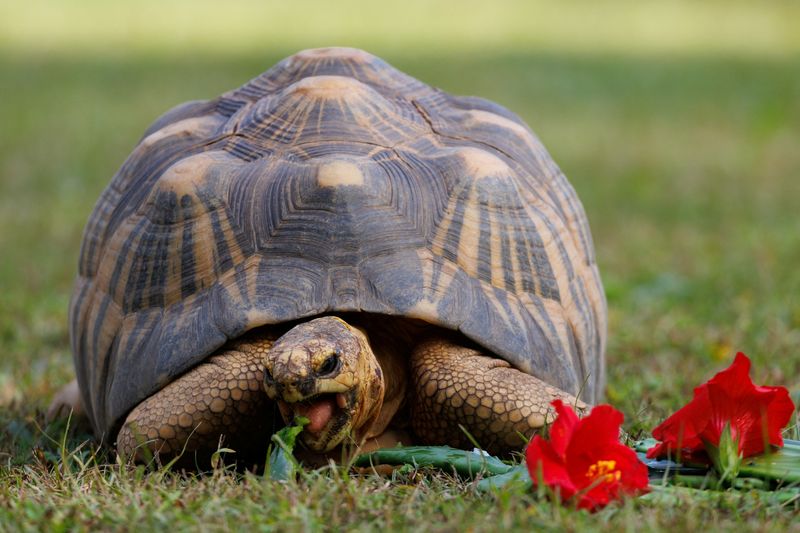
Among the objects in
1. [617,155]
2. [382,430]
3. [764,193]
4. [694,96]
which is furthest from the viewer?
[694,96]

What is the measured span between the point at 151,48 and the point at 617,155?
24.2 ft

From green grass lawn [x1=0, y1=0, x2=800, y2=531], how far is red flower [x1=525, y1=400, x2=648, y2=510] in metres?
0.05

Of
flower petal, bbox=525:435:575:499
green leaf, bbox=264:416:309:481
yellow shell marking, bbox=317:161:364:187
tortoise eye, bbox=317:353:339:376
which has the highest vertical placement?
yellow shell marking, bbox=317:161:364:187

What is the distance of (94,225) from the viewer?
10.4 ft

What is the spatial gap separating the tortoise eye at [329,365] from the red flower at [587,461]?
0.42 m

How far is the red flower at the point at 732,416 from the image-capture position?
86.8 inches

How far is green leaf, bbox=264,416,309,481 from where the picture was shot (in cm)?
228

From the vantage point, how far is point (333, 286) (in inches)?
98.8

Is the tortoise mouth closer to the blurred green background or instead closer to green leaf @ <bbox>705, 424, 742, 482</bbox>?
green leaf @ <bbox>705, 424, 742, 482</bbox>

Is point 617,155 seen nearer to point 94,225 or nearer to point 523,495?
point 94,225

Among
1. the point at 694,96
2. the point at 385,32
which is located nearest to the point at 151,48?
the point at 385,32

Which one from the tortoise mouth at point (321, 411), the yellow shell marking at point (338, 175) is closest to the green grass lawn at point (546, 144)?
the tortoise mouth at point (321, 411)

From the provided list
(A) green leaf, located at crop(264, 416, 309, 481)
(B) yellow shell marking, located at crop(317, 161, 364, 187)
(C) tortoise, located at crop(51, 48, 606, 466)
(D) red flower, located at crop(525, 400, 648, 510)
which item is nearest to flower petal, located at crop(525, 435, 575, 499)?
(D) red flower, located at crop(525, 400, 648, 510)

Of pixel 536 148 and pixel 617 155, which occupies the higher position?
pixel 536 148
